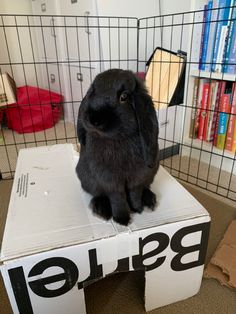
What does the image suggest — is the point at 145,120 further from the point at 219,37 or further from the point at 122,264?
the point at 219,37

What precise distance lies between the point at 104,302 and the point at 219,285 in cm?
43

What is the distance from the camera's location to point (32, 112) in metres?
2.35

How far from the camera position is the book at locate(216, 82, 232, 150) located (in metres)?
1.48

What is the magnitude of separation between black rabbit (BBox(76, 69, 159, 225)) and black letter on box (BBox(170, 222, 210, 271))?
0.17 metres

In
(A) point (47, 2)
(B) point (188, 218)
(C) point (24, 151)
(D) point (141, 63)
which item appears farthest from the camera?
(A) point (47, 2)

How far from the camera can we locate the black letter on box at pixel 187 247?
0.75m

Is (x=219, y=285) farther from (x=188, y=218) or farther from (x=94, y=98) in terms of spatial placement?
(x=94, y=98)

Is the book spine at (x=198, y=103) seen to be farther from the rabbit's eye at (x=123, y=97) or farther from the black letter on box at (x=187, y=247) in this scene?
the rabbit's eye at (x=123, y=97)

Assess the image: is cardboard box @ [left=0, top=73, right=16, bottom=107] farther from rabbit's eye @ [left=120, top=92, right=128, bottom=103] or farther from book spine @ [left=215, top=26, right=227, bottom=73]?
rabbit's eye @ [left=120, top=92, right=128, bottom=103]

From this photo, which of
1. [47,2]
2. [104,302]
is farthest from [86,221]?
[47,2]

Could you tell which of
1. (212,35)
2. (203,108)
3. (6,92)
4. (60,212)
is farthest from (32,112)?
(60,212)

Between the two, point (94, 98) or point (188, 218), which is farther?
point (188, 218)

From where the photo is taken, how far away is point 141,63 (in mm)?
1852

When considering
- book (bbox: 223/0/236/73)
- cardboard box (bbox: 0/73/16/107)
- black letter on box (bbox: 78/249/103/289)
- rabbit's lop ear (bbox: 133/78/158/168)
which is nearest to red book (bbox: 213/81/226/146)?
book (bbox: 223/0/236/73)
